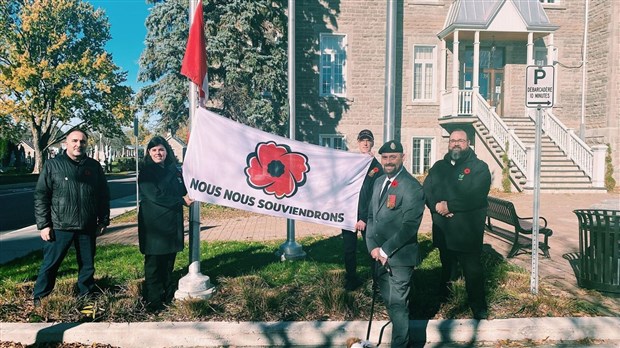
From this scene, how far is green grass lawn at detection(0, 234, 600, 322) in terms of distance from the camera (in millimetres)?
4621

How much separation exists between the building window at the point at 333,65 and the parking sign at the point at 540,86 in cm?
1530

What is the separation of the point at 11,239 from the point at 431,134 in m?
17.1

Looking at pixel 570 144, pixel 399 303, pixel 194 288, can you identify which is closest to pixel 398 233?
pixel 399 303

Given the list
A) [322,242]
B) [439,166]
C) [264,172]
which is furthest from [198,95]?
[322,242]

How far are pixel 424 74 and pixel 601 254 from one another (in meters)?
16.7

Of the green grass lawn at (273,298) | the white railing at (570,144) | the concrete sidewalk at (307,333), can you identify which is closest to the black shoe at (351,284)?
the green grass lawn at (273,298)

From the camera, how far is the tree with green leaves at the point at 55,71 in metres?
30.7

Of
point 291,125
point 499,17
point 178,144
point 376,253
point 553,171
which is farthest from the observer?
point 178,144

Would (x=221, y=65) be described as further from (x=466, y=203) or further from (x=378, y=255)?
(x=378, y=255)

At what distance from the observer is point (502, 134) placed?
57.0ft

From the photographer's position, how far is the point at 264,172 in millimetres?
5105

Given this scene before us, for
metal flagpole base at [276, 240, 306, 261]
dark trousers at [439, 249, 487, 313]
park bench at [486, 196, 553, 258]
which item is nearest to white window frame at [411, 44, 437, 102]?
park bench at [486, 196, 553, 258]

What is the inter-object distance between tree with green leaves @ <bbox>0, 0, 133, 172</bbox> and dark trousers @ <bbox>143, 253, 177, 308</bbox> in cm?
3110

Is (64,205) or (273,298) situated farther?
(273,298)
